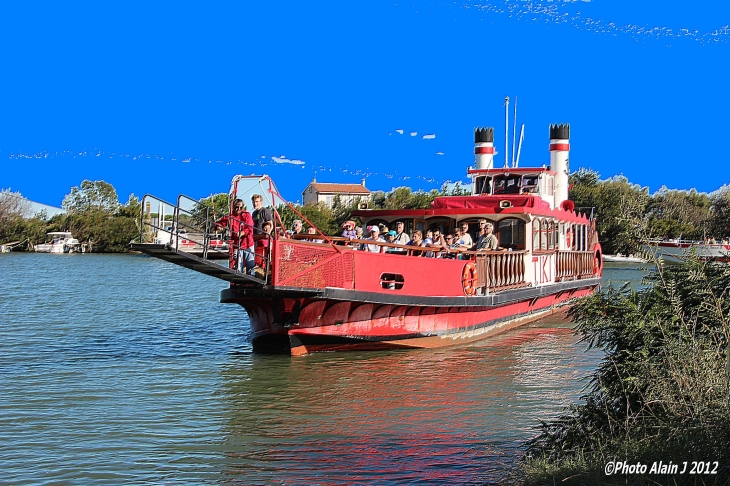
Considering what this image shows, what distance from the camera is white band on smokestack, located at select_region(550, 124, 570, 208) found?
84.4 ft

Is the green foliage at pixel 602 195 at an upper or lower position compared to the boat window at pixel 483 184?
upper

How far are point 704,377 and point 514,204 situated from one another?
514 inches

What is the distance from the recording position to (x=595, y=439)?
23.1ft

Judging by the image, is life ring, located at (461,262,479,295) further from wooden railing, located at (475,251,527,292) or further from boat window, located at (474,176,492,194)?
boat window, located at (474,176,492,194)

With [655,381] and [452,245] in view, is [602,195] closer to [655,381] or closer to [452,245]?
[452,245]

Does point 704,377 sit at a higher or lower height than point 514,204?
lower

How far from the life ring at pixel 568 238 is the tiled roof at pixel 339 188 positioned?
3562 inches

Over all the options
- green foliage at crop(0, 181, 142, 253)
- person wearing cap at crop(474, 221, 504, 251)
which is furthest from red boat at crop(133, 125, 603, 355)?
green foliage at crop(0, 181, 142, 253)

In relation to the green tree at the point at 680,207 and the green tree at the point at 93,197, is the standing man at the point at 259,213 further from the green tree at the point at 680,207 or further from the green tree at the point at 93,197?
the green tree at the point at 93,197

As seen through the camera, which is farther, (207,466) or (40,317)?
(40,317)

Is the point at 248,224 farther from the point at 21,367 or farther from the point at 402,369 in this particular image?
the point at 21,367

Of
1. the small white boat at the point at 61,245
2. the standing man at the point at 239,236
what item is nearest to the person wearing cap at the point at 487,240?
the standing man at the point at 239,236

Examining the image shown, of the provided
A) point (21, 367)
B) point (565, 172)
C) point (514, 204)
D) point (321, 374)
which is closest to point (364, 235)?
point (514, 204)

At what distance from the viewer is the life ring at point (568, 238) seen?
2391 cm
